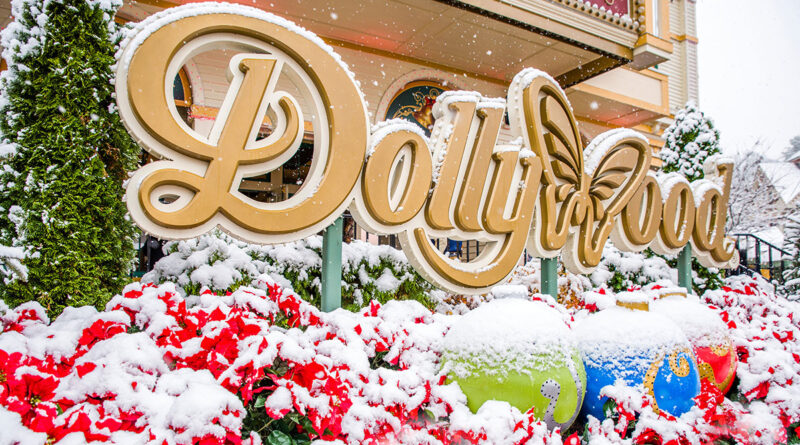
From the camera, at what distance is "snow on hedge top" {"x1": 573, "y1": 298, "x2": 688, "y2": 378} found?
2506 mm

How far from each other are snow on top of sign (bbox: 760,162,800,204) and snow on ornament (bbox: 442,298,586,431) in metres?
20.5

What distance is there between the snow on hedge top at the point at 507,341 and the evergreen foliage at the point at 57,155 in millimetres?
2254

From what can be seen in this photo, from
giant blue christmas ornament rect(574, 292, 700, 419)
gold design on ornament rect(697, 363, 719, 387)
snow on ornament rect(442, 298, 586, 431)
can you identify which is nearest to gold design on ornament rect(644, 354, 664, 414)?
giant blue christmas ornament rect(574, 292, 700, 419)

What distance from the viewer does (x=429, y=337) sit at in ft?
9.11

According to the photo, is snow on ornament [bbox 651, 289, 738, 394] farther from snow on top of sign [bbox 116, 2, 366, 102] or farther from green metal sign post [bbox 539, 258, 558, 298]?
snow on top of sign [bbox 116, 2, 366, 102]

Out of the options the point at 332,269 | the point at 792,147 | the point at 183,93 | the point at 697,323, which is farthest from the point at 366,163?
the point at 792,147

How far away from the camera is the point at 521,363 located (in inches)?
89.1

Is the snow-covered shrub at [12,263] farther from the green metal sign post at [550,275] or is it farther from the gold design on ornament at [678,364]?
the green metal sign post at [550,275]

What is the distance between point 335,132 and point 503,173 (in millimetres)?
1587

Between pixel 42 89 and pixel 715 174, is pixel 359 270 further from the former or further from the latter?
pixel 715 174

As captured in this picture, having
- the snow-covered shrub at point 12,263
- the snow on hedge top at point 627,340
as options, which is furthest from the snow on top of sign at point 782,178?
the snow-covered shrub at point 12,263

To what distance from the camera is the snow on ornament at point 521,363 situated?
226 cm

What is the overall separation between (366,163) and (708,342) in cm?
257

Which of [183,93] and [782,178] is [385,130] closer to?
[183,93]
